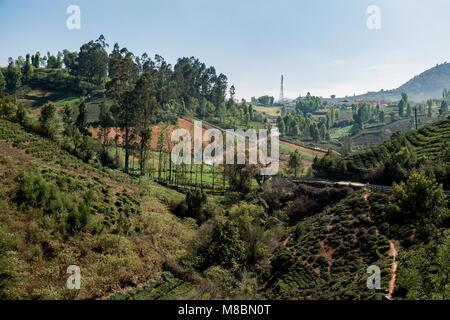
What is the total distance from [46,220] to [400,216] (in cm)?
3408

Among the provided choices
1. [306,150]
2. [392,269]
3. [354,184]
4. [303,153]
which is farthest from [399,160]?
[306,150]

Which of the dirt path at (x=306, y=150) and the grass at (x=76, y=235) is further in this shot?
the dirt path at (x=306, y=150)

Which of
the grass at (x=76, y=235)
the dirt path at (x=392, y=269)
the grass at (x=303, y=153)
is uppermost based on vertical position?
the grass at (x=303, y=153)

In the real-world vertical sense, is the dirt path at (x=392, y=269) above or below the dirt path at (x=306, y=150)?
below

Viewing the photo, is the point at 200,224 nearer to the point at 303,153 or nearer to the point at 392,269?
the point at 392,269

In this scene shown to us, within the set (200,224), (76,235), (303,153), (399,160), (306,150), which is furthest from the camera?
(306,150)

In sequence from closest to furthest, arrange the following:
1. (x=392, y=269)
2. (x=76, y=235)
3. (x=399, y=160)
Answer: (x=76, y=235) < (x=392, y=269) < (x=399, y=160)

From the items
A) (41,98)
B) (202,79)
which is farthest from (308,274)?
(202,79)

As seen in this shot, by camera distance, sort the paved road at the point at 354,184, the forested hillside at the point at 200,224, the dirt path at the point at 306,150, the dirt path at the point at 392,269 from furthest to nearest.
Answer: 1. the dirt path at the point at 306,150
2. the paved road at the point at 354,184
3. the dirt path at the point at 392,269
4. the forested hillside at the point at 200,224

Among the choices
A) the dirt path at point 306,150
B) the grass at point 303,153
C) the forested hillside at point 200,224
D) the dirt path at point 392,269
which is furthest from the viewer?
the dirt path at point 306,150

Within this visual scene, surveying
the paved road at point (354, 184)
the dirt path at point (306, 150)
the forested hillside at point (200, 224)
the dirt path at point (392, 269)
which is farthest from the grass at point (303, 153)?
the dirt path at point (392, 269)

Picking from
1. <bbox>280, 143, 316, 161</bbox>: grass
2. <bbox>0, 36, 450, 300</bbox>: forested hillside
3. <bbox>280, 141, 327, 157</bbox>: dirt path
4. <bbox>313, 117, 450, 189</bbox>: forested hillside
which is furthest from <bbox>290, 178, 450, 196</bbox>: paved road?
<bbox>280, 141, 327, 157</bbox>: dirt path

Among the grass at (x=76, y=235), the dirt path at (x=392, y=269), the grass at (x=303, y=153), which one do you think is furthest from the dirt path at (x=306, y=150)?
the grass at (x=76, y=235)

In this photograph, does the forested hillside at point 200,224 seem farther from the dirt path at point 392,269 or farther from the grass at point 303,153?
the grass at point 303,153
